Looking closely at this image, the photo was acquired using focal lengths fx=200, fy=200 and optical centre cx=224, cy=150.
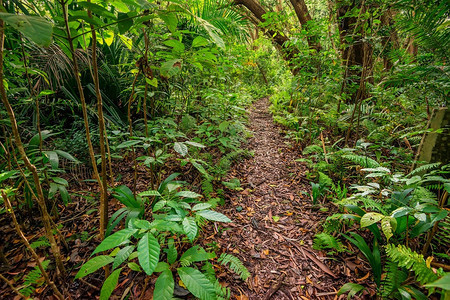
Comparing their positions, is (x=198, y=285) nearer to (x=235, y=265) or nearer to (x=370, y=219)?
(x=235, y=265)

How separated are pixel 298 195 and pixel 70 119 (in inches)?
123

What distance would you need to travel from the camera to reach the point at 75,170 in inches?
84.1

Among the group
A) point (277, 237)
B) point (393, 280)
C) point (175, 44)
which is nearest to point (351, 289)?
point (393, 280)

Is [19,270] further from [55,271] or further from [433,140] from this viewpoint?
[433,140]

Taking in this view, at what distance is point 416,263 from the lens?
42.6 inches

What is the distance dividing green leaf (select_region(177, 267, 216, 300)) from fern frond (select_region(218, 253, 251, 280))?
47 cm

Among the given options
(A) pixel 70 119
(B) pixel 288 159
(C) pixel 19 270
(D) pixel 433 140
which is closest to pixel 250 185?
(B) pixel 288 159

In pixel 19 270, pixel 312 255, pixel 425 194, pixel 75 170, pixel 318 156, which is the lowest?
pixel 19 270

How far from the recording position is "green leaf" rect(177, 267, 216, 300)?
0.95 meters

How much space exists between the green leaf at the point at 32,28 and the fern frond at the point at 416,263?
71.6 inches

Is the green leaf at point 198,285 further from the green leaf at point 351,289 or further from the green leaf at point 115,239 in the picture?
the green leaf at point 351,289

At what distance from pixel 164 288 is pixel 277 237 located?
→ 122 centimetres

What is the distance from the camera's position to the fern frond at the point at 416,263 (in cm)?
103

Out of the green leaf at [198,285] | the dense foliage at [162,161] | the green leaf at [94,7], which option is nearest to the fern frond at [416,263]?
the dense foliage at [162,161]
